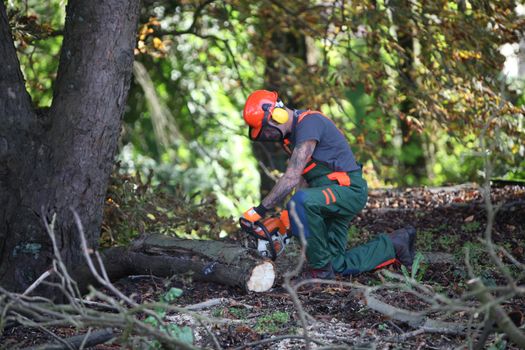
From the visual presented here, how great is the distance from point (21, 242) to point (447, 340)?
10.7 feet

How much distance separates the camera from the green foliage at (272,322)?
15.2 feet

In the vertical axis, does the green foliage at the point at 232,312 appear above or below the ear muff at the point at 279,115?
below

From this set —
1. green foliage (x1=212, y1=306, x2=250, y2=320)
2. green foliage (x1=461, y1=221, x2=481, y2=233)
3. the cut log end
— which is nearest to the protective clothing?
the cut log end

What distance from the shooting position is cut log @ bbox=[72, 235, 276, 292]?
218 inches

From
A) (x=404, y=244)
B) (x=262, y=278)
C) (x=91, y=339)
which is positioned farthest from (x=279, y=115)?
(x=91, y=339)

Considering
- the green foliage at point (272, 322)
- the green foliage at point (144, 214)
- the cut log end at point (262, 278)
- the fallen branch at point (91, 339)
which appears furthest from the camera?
the green foliage at point (144, 214)

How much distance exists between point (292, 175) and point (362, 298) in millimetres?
1174

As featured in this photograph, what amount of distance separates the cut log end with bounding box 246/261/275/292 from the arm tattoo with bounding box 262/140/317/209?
485mm

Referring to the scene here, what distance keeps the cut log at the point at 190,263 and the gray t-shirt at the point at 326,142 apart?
101 centimetres

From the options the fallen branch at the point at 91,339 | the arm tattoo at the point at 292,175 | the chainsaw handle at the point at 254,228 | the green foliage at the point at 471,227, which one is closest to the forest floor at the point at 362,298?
the green foliage at the point at 471,227

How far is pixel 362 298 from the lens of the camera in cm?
511

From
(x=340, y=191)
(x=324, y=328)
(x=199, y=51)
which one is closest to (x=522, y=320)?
(x=324, y=328)

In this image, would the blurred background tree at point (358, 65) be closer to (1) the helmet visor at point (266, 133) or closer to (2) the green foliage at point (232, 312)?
(1) the helmet visor at point (266, 133)

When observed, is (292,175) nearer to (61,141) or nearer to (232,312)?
(232,312)
